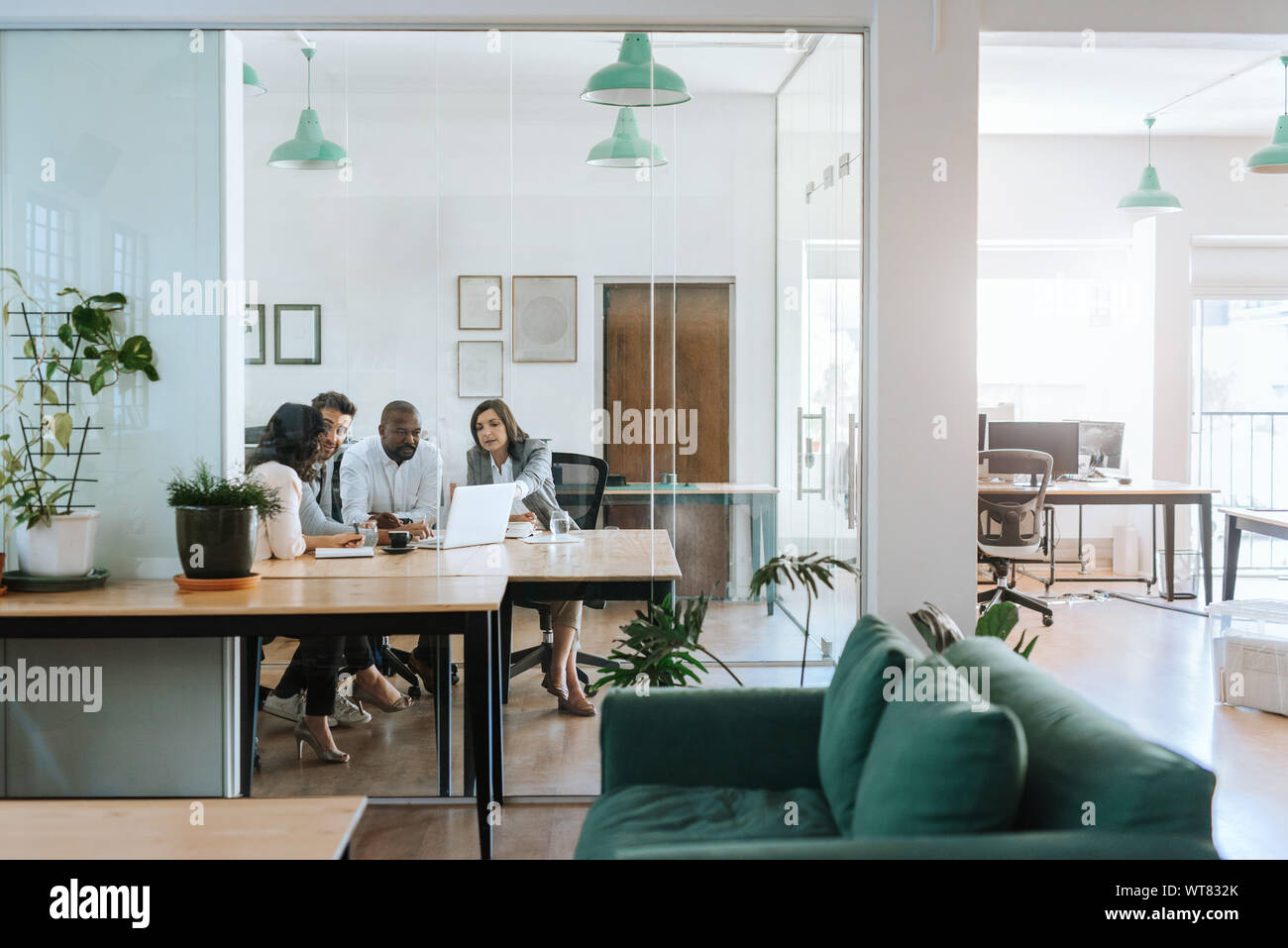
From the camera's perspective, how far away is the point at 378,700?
366 cm

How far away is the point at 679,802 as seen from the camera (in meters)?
2.46

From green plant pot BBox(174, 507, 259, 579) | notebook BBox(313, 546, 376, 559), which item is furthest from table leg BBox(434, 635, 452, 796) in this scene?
green plant pot BBox(174, 507, 259, 579)

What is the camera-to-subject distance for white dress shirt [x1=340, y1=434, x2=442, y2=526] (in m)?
3.59

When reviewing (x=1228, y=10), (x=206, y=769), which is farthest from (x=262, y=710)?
(x=1228, y=10)

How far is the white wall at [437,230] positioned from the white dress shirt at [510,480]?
13cm

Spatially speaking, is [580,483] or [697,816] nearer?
[697,816]

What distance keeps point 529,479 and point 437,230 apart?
913mm

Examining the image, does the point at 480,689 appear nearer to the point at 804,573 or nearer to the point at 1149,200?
the point at 804,573

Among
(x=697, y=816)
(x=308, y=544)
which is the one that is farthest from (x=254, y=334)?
(x=697, y=816)

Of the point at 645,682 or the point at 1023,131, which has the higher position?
the point at 1023,131
